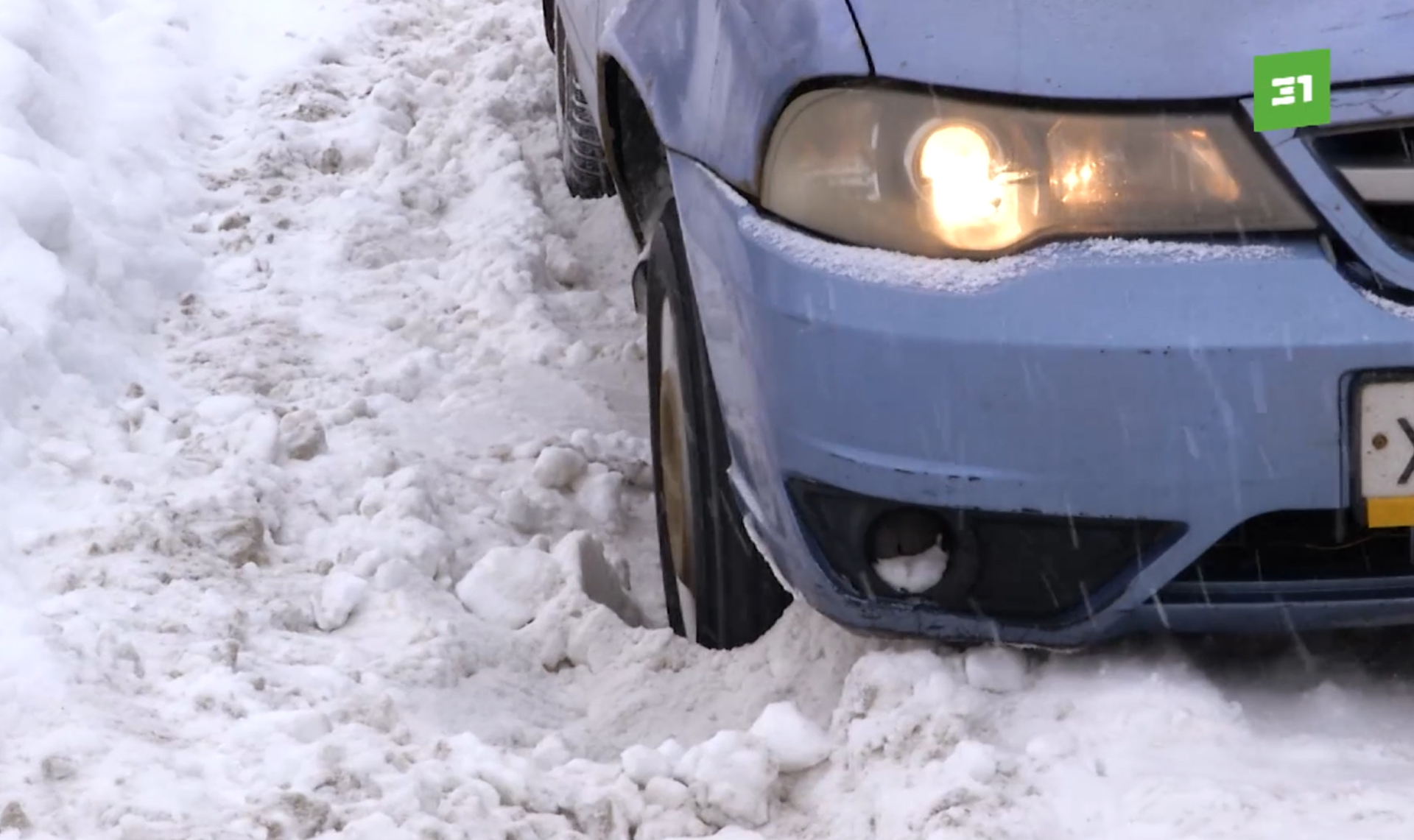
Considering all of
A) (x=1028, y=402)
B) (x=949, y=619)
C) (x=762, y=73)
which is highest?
(x=762, y=73)

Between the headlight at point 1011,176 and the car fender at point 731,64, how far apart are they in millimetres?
52

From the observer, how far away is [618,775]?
2.50 m

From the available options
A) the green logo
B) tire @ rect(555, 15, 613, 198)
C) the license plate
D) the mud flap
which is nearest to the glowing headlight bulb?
the green logo

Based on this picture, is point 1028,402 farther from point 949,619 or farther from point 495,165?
point 495,165

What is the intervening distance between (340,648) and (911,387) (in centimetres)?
136

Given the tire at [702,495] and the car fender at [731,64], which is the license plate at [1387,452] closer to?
the car fender at [731,64]

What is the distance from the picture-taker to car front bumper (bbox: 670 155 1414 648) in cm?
207

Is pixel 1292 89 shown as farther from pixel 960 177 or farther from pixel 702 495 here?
pixel 702 495

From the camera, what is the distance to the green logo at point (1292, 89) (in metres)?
2.06

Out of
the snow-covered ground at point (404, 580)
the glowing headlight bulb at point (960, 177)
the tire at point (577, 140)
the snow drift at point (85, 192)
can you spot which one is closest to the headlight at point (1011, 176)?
the glowing headlight bulb at point (960, 177)

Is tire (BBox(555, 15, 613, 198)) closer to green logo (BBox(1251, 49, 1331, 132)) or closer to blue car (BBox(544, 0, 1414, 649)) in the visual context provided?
blue car (BBox(544, 0, 1414, 649))

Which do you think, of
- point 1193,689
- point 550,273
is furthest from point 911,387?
point 550,273

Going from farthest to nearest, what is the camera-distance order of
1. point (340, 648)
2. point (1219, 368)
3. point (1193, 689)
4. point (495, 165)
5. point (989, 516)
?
point (495, 165) < point (340, 648) < point (1193, 689) < point (989, 516) < point (1219, 368)

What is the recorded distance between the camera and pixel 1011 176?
2.17m
